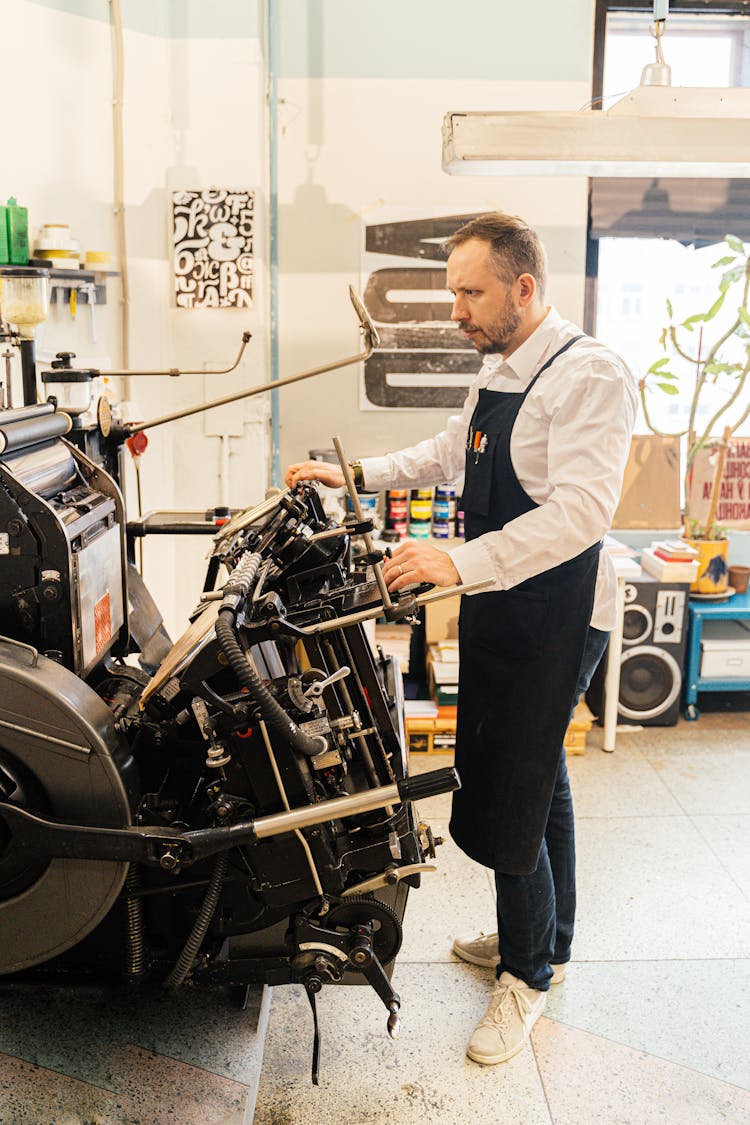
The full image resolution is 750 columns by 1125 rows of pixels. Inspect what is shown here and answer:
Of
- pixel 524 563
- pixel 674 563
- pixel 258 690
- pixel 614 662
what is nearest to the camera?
pixel 258 690

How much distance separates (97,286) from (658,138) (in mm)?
1771

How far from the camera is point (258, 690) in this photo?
1.46 metres

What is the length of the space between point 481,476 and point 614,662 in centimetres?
183

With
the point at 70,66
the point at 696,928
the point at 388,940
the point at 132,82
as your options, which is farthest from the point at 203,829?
the point at 132,82

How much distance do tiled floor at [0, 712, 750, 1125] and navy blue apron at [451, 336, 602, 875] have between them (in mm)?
455

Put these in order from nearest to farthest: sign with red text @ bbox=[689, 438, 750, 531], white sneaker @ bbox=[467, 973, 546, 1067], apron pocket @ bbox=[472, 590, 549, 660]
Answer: apron pocket @ bbox=[472, 590, 549, 660] < white sneaker @ bbox=[467, 973, 546, 1067] < sign with red text @ bbox=[689, 438, 750, 531]

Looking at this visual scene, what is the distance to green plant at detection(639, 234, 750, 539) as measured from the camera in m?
4.06

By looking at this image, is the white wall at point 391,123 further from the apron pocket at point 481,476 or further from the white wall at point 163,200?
the apron pocket at point 481,476

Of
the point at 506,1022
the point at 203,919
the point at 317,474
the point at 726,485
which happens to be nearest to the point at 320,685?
the point at 203,919

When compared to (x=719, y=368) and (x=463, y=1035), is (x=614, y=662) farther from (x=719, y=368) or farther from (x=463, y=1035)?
(x=463, y=1035)

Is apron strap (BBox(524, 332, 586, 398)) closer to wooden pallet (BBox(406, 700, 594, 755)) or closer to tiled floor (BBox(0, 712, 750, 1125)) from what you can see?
tiled floor (BBox(0, 712, 750, 1125))

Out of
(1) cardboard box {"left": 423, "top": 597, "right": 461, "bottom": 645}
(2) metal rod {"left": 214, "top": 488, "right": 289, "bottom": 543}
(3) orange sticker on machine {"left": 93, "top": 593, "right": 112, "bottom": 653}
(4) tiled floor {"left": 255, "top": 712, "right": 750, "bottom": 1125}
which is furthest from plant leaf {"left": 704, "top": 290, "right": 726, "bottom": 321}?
(3) orange sticker on machine {"left": 93, "top": 593, "right": 112, "bottom": 653}

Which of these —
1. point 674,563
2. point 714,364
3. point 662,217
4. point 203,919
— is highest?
point 662,217

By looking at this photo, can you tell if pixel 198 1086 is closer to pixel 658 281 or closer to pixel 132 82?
pixel 132 82
